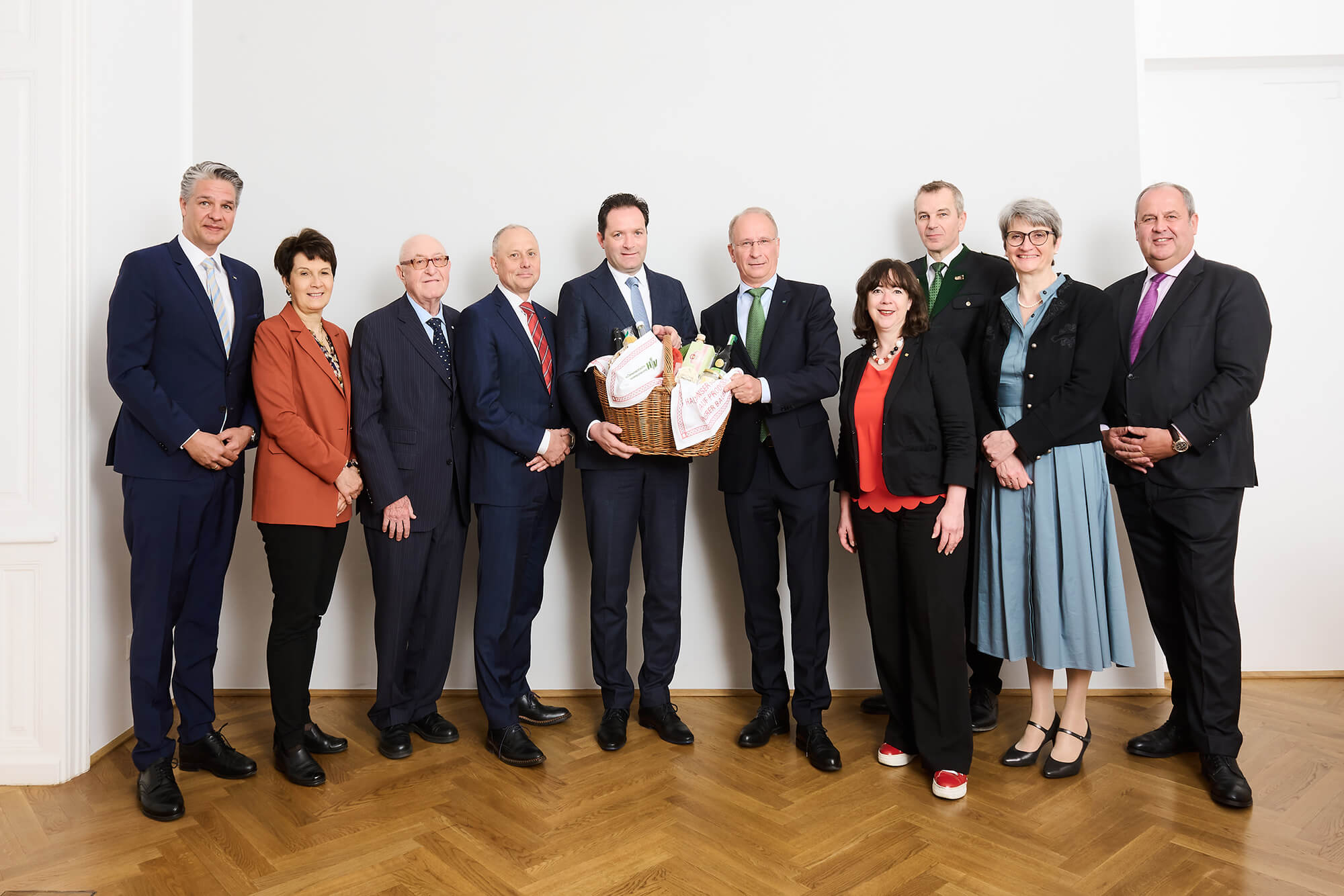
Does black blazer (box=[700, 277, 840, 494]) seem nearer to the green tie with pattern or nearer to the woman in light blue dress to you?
the green tie with pattern

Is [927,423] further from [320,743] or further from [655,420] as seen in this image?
[320,743]

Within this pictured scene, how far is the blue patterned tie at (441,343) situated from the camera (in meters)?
2.96

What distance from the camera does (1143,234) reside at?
2.84 m

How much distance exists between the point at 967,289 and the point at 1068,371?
55cm

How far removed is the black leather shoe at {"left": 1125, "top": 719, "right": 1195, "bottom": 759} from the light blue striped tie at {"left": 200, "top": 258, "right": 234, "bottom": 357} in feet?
11.2

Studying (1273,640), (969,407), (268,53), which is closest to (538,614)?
(969,407)

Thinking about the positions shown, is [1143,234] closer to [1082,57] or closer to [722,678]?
[1082,57]

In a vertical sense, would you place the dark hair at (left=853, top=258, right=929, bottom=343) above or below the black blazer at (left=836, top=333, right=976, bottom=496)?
above

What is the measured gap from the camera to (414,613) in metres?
2.99

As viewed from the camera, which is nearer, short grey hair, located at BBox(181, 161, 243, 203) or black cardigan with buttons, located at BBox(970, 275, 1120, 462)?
black cardigan with buttons, located at BBox(970, 275, 1120, 462)

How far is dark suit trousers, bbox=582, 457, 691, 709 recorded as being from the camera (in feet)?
9.95

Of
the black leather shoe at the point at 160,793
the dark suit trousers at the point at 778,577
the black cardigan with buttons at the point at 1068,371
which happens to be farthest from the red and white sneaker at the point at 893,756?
the black leather shoe at the point at 160,793

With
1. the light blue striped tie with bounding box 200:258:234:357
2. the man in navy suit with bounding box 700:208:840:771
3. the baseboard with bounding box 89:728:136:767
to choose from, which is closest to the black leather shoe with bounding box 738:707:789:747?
the man in navy suit with bounding box 700:208:840:771

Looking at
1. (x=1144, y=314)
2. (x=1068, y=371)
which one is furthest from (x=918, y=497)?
(x=1144, y=314)
